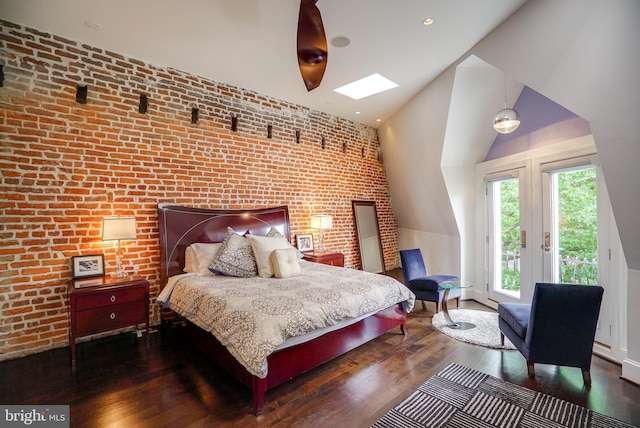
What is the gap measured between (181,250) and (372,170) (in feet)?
13.9

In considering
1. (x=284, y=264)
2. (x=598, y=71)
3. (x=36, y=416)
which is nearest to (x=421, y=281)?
(x=284, y=264)

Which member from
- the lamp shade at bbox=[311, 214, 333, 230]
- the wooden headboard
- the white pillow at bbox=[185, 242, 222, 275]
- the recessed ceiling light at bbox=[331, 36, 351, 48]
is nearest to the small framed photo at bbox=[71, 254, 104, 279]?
the wooden headboard

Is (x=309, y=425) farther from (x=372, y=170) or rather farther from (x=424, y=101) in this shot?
(x=372, y=170)

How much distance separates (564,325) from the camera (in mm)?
2406

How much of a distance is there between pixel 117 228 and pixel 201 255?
93 centimetres

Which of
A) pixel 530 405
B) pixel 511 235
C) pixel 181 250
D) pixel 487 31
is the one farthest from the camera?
pixel 511 235

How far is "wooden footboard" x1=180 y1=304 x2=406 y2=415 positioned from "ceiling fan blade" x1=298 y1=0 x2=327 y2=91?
88.2 inches

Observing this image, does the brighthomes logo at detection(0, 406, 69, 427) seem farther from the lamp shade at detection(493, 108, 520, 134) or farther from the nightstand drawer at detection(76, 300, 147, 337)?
the lamp shade at detection(493, 108, 520, 134)

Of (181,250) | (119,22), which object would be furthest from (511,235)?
(119,22)

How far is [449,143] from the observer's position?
14.7 feet

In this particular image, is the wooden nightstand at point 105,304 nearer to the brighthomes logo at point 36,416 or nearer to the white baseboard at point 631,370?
the brighthomes logo at point 36,416

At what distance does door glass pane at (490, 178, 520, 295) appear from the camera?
4234mm

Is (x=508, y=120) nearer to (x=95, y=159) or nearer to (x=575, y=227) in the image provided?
(x=575, y=227)

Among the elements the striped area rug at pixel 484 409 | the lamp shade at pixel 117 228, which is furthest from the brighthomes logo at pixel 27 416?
the striped area rug at pixel 484 409
